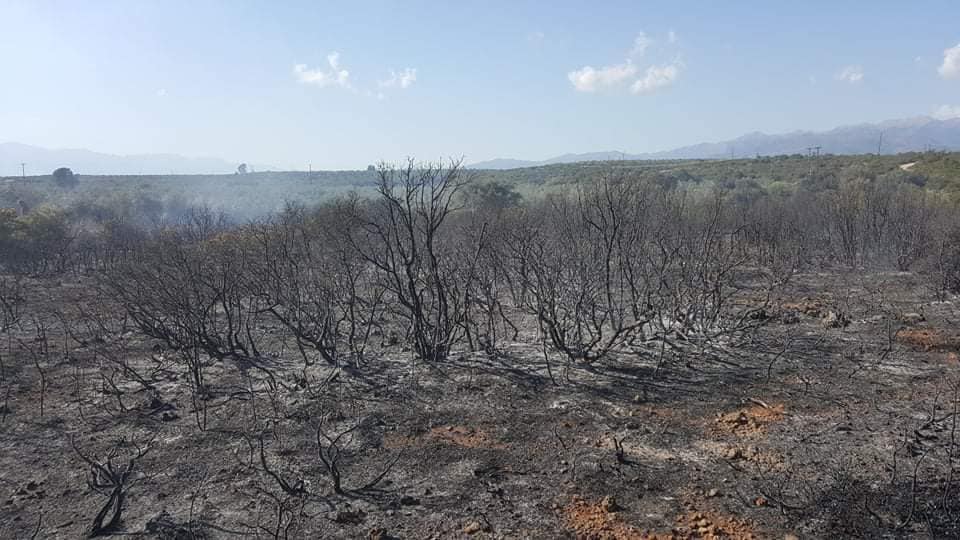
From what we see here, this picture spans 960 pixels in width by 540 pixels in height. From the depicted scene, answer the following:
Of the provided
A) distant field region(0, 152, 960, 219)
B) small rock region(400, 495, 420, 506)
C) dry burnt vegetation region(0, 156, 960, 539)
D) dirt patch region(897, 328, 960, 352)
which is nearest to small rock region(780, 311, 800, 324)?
dry burnt vegetation region(0, 156, 960, 539)

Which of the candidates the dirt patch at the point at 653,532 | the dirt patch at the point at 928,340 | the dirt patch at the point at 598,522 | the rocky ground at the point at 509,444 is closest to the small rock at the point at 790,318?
the rocky ground at the point at 509,444

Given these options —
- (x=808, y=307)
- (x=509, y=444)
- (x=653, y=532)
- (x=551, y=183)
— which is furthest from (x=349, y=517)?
(x=551, y=183)

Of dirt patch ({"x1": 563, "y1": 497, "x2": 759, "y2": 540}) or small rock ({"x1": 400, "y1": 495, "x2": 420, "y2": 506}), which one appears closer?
dirt patch ({"x1": 563, "y1": 497, "x2": 759, "y2": 540})

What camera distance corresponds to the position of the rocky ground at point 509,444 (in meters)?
4.86

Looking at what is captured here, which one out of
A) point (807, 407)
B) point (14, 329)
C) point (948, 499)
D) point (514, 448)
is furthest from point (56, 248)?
point (948, 499)

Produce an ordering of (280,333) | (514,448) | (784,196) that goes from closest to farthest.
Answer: (514,448) < (280,333) < (784,196)

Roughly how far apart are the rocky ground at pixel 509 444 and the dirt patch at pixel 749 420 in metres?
0.03

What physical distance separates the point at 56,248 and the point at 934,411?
969 inches

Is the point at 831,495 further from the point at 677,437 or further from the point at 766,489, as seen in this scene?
the point at 677,437

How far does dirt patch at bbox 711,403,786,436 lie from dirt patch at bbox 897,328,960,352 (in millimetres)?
3868

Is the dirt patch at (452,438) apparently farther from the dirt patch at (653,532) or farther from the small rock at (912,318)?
the small rock at (912,318)

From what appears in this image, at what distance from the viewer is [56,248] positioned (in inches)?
820

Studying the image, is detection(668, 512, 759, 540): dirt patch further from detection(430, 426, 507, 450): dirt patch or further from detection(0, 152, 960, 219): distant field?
detection(0, 152, 960, 219): distant field

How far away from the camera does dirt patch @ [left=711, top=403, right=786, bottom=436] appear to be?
644cm
